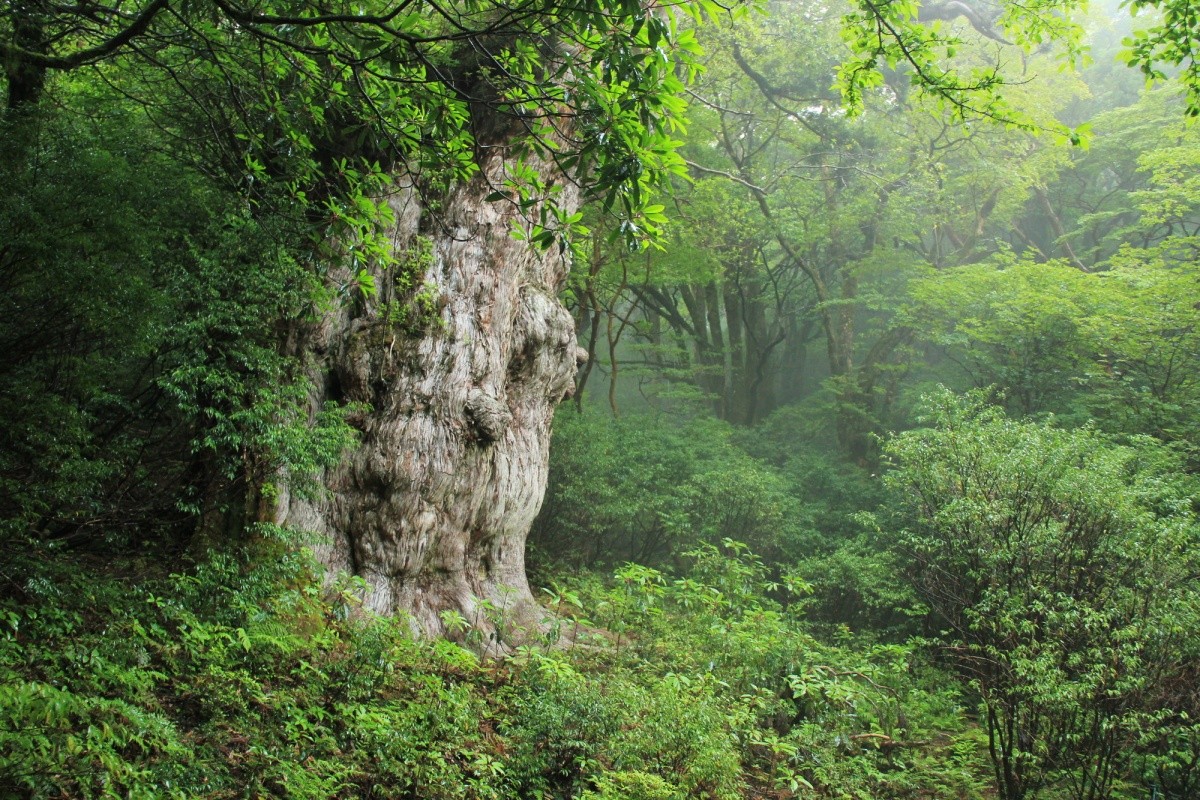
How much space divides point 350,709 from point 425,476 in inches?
97.9

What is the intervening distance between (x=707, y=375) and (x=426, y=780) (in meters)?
17.5

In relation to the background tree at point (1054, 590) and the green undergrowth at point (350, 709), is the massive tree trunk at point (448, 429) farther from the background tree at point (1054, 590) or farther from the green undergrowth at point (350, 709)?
the background tree at point (1054, 590)

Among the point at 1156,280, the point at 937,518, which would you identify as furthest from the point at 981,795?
the point at 1156,280

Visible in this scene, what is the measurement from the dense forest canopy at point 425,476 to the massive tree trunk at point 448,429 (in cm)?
4

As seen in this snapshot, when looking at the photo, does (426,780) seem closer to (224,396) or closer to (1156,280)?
(224,396)

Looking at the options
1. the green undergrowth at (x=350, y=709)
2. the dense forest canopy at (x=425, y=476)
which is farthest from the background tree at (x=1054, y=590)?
the green undergrowth at (x=350, y=709)

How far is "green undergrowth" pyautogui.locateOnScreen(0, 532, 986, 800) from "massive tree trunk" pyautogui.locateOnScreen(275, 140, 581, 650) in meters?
0.57

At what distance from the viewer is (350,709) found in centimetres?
375

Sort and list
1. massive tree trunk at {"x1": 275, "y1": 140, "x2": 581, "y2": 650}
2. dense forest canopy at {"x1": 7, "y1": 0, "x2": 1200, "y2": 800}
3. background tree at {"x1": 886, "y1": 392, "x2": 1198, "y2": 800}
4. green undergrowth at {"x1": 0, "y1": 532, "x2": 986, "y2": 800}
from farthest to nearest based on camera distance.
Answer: massive tree trunk at {"x1": 275, "y1": 140, "x2": 581, "y2": 650}, background tree at {"x1": 886, "y1": 392, "x2": 1198, "y2": 800}, dense forest canopy at {"x1": 7, "y1": 0, "x2": 1200, "y2": 800}, green undergrowth at {"x1": 0, "y1": 532, "x2": 986, "y2": 800}

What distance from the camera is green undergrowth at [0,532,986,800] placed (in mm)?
2855

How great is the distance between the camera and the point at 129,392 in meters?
5.65

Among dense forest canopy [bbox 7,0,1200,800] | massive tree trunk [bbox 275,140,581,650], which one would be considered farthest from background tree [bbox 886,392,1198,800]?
massive tree trunk [bbox 275,140,581,650]

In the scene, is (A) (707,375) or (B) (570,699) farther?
(A) (707,375)

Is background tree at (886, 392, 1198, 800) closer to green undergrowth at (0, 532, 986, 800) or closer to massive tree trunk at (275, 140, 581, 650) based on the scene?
green undergrowth at (0, 532, 986, 800)
